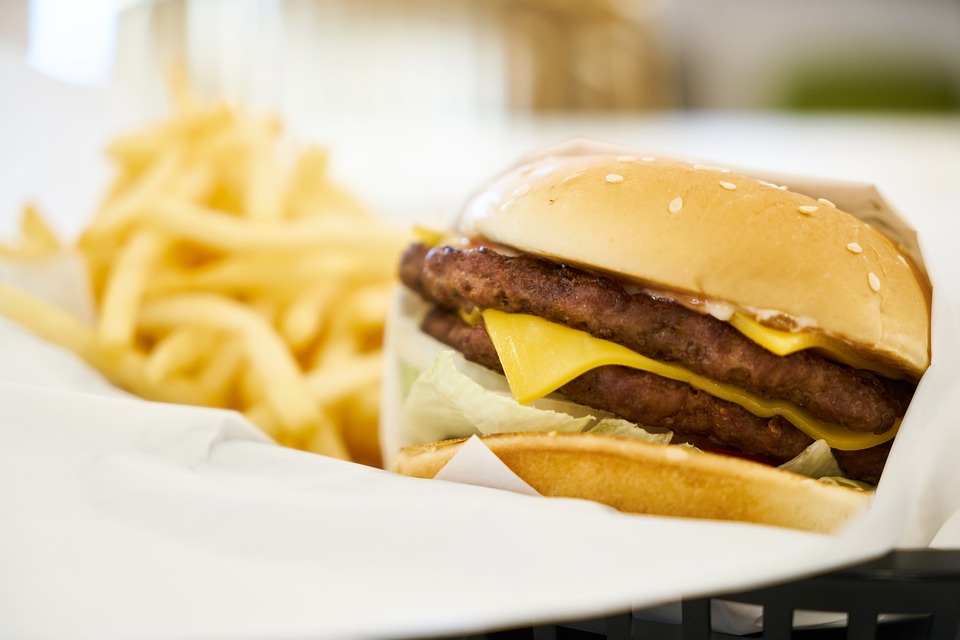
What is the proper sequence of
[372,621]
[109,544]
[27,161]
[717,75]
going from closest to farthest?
[372,621] → [109,544] → [27,161] → [717,75]

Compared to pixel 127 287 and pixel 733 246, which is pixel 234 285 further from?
pixel 733 246

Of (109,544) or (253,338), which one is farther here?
(253,338)

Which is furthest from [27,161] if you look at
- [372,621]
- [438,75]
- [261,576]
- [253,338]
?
[438,75]

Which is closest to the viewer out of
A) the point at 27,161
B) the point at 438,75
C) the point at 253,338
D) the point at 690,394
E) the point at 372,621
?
the point at 372,621

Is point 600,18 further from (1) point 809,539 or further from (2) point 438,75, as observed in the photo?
(1) point 809,539

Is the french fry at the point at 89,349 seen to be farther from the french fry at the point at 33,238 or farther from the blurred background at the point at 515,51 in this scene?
the blurred background at the point at 515,51

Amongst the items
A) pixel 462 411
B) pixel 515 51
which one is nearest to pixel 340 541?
pixel 462 411

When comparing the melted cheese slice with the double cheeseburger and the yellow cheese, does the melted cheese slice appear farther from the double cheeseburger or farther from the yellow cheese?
the yellow cheese
